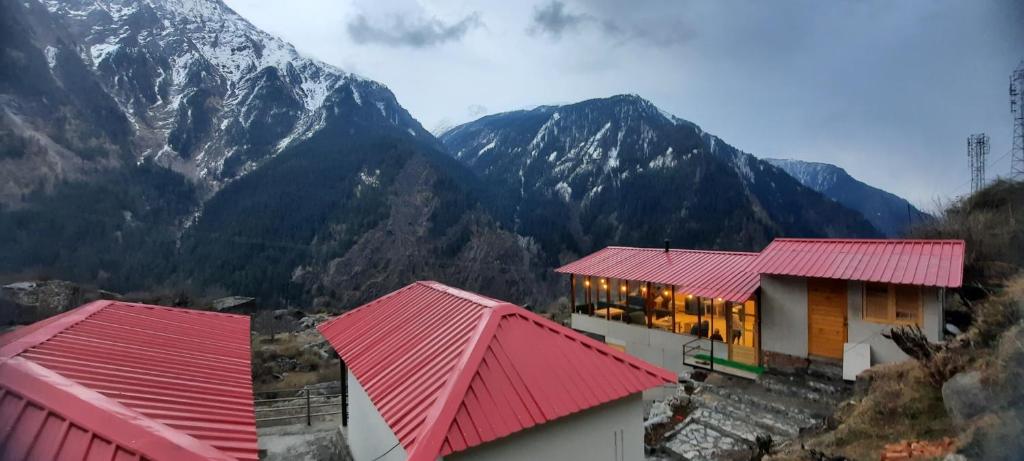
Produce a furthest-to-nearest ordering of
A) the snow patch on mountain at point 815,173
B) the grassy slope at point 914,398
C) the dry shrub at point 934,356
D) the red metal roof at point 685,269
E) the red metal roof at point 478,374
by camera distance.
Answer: the snow patch on mountain at point 815,173
the red metal roof at point 685,269
the dry shrub at point 934,356
the grassy slope at point 914,398
the red metal roof at point 478,374

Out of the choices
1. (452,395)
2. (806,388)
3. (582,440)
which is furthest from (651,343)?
(452,395)

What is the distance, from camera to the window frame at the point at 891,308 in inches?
470

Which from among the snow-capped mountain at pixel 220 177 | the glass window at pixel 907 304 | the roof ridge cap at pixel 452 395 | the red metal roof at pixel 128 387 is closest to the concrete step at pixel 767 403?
the glass window at pixel 907 304

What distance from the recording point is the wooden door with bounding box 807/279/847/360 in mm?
13039

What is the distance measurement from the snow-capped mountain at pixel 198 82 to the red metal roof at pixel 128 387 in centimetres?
10432

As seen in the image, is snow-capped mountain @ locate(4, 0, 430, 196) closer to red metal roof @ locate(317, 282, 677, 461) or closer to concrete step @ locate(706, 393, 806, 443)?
red metal roof @ locate(317, 282, 677, 461)

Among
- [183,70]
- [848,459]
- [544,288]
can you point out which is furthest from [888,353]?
[183,70]

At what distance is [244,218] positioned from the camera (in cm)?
8244

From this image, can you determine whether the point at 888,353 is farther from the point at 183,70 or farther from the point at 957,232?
the point at 183,70

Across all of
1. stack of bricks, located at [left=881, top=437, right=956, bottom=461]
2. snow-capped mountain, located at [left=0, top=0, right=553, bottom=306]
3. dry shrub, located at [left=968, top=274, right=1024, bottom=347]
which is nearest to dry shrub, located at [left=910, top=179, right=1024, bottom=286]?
dry shrub, located at [left=968, top=274, right=1024, bottom=347]

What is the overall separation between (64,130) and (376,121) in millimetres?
62166

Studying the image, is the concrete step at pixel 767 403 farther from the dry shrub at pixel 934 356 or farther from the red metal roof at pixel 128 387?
the red metal roof at pixel 128 387

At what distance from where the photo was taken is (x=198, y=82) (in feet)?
367

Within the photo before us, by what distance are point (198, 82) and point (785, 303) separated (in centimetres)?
13362
